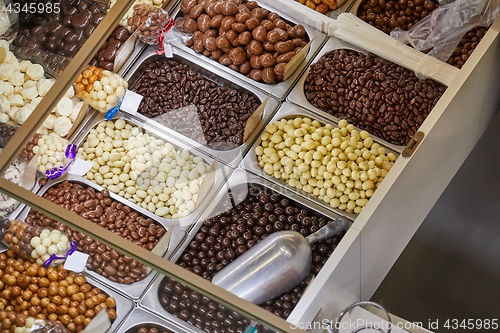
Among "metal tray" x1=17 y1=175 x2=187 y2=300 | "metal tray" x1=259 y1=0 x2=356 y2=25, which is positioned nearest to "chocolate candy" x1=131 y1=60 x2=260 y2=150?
"metal tray" x1=17 y1=175 x2=187 y2=300

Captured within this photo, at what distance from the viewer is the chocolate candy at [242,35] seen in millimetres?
2789

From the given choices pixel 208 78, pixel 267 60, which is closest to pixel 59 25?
pixel 208 78

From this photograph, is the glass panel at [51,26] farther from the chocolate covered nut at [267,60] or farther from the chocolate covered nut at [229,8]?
the chocolate covered nut at [267,60]

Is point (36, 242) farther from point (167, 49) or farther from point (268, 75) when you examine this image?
point (268, 75)

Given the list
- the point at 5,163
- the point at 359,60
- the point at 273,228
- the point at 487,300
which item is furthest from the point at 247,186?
the point at 487,300

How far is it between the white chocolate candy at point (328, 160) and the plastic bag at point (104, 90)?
0.65 m

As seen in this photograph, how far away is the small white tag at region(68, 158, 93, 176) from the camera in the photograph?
252 cm

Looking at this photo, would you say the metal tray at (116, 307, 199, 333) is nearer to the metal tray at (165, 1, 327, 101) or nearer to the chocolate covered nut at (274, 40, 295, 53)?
the metal tray at (165, 1, 327, 101)

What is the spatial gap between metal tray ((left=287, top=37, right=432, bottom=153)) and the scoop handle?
0.43m

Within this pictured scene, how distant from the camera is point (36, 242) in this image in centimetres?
222

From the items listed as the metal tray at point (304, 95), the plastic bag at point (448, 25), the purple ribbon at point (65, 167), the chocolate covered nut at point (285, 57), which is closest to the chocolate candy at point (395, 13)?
the plastic bag at point (448, 25)

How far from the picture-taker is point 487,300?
2887mm

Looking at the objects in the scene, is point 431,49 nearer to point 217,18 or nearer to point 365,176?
point 365,176

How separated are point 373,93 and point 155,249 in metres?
1.23
